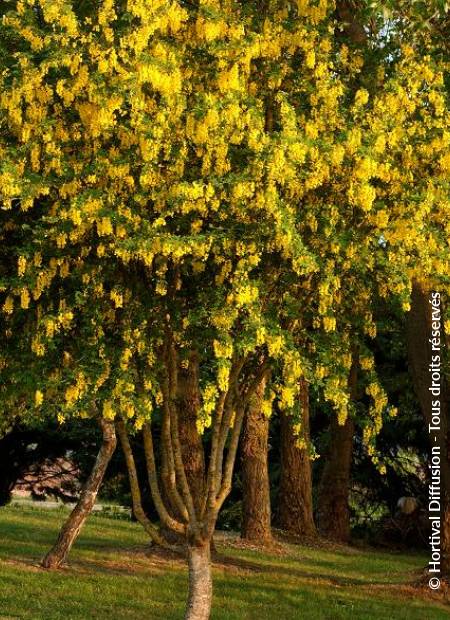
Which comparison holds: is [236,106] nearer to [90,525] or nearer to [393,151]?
[393,151]

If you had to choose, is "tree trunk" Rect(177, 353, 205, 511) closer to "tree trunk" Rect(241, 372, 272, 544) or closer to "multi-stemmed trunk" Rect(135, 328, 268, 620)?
"tree trunk" Rect(241, 372, 272, 544)

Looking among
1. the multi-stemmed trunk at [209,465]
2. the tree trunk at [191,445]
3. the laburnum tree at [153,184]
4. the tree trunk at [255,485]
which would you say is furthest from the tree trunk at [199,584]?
the tree trunk at [255,485]

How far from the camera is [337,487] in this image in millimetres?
26766

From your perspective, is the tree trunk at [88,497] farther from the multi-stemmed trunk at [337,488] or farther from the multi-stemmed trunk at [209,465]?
the multi-stemmed trunk at [337,488]

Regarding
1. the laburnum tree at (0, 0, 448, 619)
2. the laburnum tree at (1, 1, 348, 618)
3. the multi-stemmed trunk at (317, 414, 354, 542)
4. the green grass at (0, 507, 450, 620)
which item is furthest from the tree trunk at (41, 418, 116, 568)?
the multi-stemmed trunk at (317, 414, 354, 542)

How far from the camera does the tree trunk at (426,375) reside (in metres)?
15.8

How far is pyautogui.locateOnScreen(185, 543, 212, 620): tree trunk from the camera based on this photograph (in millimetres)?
12695

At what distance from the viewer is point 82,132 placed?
11125mm

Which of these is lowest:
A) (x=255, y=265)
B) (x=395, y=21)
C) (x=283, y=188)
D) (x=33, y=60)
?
(x=255, y=265)

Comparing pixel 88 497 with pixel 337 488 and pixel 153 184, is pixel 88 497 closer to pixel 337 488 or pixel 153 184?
pixel 153 184

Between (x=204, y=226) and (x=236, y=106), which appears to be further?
(x=204, y=226)

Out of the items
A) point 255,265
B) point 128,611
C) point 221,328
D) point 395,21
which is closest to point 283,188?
point 255,265

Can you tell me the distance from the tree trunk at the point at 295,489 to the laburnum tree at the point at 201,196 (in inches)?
500

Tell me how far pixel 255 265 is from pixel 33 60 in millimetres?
3234
